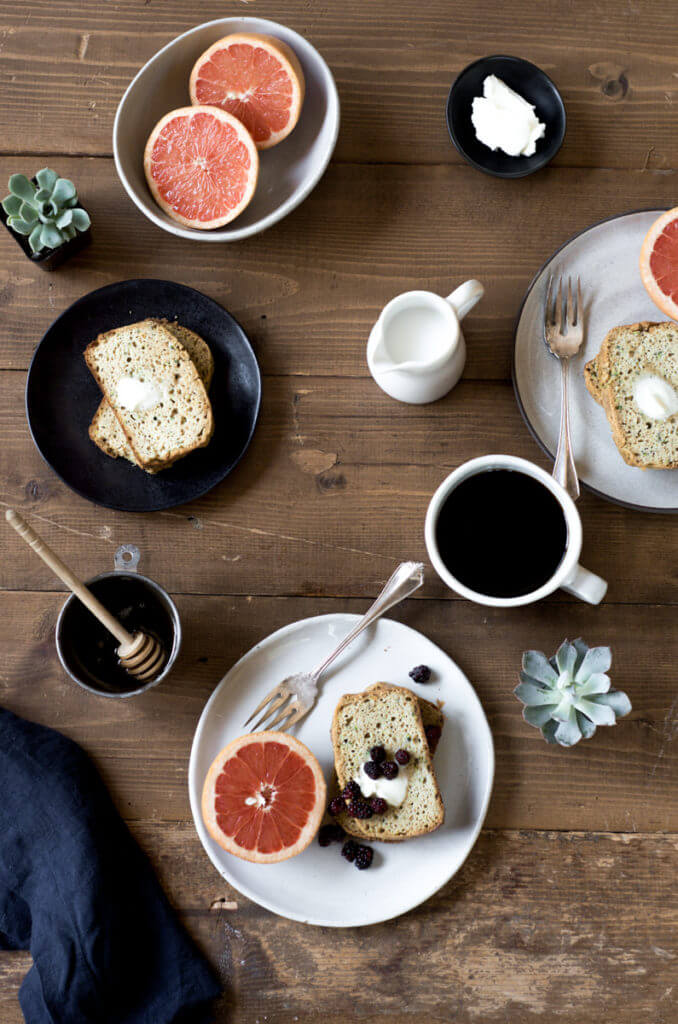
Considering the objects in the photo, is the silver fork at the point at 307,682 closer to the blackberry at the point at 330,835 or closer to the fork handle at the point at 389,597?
the fork handle at the point at 389,597

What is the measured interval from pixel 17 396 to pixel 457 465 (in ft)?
2.35

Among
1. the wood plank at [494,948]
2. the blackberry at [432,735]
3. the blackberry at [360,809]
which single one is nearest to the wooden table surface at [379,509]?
the wood plank at [494,948]

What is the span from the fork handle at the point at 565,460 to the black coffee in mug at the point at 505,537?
8 cm

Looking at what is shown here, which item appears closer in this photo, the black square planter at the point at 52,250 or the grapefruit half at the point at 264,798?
the grapefruit half at the point at 264,798

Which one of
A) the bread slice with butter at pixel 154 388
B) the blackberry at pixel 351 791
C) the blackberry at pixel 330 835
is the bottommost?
the blackberry at pixel 330 835

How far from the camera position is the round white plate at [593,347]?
135 cm

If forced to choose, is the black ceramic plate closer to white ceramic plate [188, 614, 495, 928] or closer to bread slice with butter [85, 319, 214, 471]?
bread slice with butter [85, 319, 214, 471]

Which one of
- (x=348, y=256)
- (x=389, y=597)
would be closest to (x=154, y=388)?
(x=348, y=256)

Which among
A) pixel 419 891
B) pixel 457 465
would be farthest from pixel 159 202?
pixel 419 891

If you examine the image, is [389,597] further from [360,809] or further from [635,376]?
[635,376]

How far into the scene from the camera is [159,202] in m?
1.39

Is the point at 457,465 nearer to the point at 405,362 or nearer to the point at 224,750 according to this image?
the point at 405,362

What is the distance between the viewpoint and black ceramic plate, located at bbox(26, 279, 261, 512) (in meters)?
1.40

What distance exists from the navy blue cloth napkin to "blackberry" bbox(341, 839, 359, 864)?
0.28 metres
